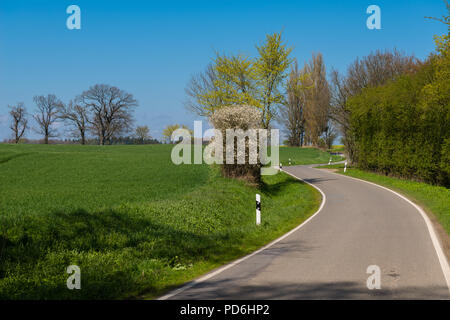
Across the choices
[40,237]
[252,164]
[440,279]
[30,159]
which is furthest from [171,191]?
[30,159]

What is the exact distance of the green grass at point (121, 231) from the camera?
6441 mm

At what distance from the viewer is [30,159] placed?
89.6ft

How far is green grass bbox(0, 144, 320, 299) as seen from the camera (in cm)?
644

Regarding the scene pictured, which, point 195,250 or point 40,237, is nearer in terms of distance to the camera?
point 40,237

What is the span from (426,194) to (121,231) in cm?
1609

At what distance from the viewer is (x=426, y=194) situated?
18750 mm

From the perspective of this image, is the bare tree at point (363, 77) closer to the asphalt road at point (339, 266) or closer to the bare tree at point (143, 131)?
the asphalt road at point (339, 266)

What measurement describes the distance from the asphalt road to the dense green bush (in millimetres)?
10367

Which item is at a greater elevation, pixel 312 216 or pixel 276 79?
pixel 276 79

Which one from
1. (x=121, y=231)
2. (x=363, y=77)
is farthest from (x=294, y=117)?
(x=121, y=231)

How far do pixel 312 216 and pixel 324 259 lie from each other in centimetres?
641

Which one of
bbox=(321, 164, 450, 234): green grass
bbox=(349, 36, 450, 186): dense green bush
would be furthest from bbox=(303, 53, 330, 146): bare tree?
bbox=(321, 164, 450, 234): green grass

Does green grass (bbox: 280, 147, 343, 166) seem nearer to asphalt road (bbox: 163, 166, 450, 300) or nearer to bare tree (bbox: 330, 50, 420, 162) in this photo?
bare tree (bbox: 330, 50, 420, 162)
